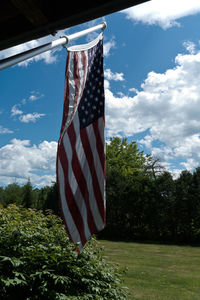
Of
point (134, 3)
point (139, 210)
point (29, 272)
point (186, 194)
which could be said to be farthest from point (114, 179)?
point (134, 3)

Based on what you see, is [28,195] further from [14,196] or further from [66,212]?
[66,212]

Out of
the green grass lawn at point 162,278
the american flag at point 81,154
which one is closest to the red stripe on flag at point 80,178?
the american flag at point 81,154

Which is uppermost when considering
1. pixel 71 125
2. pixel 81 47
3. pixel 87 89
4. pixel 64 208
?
pixel 81 47

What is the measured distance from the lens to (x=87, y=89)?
378 centimetres

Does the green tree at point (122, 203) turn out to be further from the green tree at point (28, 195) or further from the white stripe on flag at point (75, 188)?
the white stripe on flag at point (75, 188)

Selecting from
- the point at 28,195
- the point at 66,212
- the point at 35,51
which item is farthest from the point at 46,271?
Result: the point at 28,195

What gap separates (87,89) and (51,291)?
2.67 meters

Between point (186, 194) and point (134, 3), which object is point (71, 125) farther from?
point (186, 194)

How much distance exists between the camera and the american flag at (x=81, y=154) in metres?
3.29

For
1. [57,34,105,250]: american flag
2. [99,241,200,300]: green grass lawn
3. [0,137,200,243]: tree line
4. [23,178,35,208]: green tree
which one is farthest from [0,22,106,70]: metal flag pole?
[23,178,35,208]: green tree

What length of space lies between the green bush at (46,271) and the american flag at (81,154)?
927mm

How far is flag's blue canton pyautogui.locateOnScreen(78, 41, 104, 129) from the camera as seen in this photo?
3.62 metres

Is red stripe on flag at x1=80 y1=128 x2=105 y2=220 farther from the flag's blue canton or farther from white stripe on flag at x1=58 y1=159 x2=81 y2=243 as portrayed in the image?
white stripe on flag at x1=58 y1=159 x2=81 y2=243

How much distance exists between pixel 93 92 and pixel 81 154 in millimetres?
919
